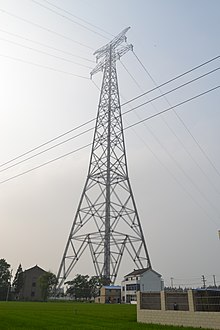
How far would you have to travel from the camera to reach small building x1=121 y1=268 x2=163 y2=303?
5631 centimetres

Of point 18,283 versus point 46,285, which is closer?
point 46,285

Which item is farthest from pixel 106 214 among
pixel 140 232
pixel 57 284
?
pixel 57 284

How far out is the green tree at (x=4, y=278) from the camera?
211 ft

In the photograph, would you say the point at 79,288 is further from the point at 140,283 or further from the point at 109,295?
the point at 140,283

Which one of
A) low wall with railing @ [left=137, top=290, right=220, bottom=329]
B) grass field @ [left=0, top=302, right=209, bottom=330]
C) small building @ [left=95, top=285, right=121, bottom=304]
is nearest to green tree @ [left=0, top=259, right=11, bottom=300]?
small building @ [left=95, top=285, right=121, bottom=304]

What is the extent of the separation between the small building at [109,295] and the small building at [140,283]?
907mm

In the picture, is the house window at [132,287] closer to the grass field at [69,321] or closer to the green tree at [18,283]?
the green tree at [18,283]

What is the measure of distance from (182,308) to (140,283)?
4106 cm

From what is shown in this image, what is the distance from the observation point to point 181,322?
1669 cm

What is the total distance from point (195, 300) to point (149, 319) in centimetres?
342

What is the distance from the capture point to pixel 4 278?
222 feet

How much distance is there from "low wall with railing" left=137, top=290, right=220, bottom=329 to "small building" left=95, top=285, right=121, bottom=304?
37774mm

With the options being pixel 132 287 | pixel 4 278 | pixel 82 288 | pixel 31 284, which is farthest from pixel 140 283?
pixel 31 284

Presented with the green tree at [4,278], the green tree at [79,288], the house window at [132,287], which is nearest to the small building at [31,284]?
the green tree at [4,278]
